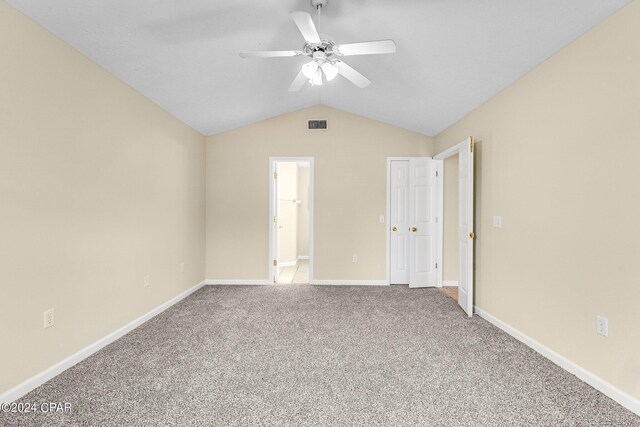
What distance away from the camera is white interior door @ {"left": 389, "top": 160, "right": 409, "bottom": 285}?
4.46 metres

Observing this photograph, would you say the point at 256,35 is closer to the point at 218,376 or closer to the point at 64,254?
the point at 64,254

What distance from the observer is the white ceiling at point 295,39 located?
1.87m

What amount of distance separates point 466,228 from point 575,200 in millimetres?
1241

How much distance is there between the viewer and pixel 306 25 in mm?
1705

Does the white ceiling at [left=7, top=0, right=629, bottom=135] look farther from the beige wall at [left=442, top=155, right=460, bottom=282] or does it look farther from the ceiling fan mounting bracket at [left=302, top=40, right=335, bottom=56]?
the beige wall at [left=442, top=155, right=460, bottom=282]

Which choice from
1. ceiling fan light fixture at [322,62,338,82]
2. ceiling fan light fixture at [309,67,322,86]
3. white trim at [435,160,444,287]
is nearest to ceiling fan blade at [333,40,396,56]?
ceiling fan light fixture at [322,62,338,82]

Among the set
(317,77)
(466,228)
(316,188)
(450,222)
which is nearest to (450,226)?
(450,222)

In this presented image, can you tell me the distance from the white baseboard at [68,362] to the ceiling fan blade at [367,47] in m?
2.94

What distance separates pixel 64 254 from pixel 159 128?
5.70 feet

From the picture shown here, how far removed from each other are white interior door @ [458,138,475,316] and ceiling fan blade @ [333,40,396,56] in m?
1.76

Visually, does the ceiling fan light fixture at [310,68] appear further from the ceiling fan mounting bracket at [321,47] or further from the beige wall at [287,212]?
the beige wall at [287,212]

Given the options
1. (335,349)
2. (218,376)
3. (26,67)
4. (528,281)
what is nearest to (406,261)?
(528,281)

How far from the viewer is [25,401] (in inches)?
66.0

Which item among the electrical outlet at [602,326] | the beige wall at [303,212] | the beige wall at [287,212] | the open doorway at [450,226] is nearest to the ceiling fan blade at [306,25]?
the electrical outlet at [602,326]
